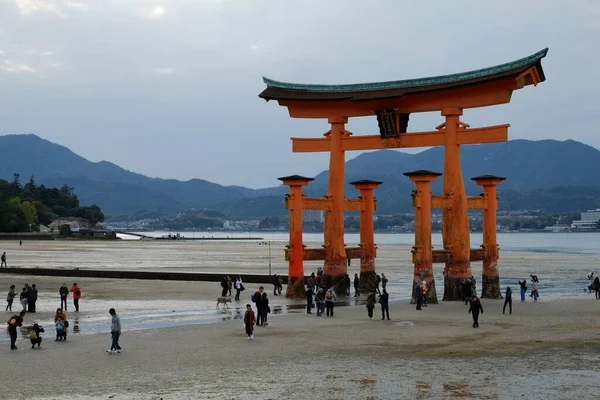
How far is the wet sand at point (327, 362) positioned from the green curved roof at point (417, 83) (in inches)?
451

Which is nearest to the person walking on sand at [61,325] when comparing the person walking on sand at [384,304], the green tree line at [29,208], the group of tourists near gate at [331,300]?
the group of tourists near gate at [331,300]

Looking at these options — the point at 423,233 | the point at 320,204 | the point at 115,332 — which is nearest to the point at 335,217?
the point at 320,204

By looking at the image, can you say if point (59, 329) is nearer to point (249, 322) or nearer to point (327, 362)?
point (249, 322)

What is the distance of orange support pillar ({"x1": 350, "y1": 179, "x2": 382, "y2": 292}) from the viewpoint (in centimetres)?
3994

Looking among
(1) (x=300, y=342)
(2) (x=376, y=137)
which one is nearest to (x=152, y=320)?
(1) (x=300, y=342)

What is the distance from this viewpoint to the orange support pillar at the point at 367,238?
3994 centimetres

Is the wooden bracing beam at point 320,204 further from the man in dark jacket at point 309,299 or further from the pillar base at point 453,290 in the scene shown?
the pillar base at point 453,290

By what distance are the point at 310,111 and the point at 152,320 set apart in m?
15.8

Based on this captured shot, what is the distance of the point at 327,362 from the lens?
19062mm

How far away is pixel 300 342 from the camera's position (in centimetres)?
2248

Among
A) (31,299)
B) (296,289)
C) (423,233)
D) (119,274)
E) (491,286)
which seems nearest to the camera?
(31,299)

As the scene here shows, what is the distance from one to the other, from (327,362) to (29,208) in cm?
14312

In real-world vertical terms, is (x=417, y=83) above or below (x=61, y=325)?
above

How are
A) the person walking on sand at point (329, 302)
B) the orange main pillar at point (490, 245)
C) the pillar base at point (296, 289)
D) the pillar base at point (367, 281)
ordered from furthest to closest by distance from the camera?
the pillar base at point (367, 281) → the orange main pillar at point (490, 245) → the pillar base at point (296, 289) → the person walking on sand at point (329, 302)
